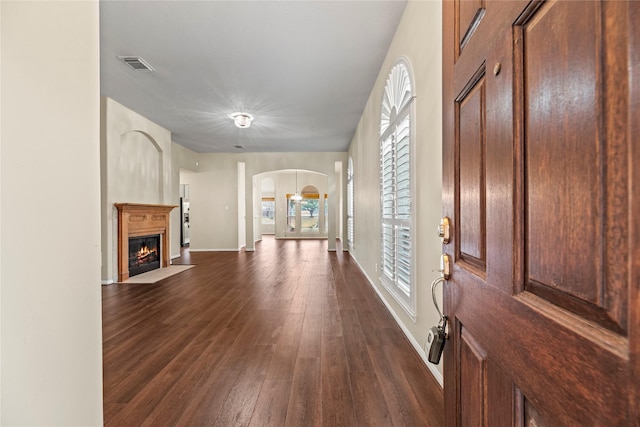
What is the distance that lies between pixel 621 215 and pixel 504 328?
35 cm

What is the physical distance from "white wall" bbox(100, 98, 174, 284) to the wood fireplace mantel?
0.09m

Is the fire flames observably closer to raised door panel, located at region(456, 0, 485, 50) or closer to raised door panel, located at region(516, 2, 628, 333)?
raised door panel, located at region(456, 0, 485, 50)

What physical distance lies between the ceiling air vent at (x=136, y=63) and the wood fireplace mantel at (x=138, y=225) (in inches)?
89.9

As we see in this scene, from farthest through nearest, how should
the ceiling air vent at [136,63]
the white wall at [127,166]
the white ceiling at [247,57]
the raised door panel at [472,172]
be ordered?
the white wall at [127,166]
the ceiling air vent at [136,63]
the white ceiling at [247,57]
the raised door panel at [472,172]

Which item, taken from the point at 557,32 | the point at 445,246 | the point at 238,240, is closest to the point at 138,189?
the point at 238,240

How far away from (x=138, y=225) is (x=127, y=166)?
1.05 m

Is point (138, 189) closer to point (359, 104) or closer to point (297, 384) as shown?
point (359, 104)

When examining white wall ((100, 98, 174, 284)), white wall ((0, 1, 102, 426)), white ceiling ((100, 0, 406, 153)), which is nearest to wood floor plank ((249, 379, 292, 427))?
white wall ((0, 1, 102, 426))

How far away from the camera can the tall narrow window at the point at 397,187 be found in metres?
2.63

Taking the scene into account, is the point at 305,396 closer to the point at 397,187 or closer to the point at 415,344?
the point at 415,344

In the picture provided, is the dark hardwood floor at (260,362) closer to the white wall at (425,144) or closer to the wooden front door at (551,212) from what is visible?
the white wall at (425,144)

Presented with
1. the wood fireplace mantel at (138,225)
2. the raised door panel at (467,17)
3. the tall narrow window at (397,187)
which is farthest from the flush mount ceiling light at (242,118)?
the raised door panel at (467,17)

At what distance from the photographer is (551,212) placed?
1.68 ft

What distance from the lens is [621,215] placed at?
1.24 ft
